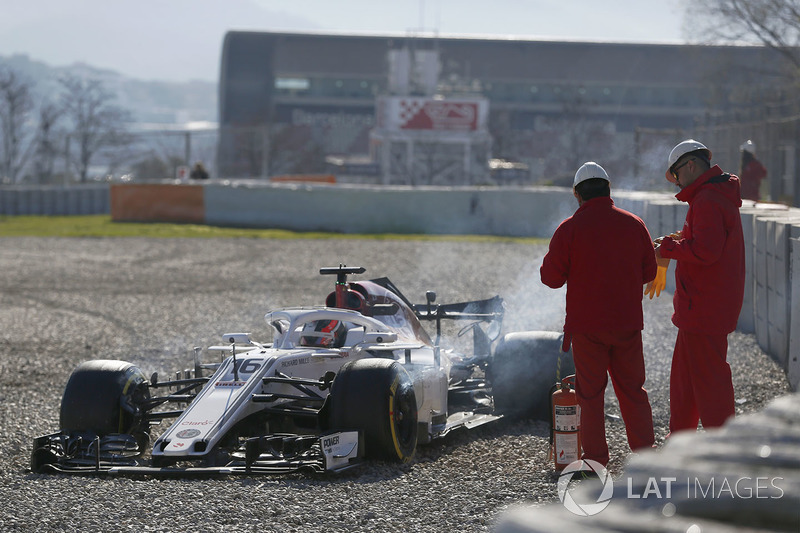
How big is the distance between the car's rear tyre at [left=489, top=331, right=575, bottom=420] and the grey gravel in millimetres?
166

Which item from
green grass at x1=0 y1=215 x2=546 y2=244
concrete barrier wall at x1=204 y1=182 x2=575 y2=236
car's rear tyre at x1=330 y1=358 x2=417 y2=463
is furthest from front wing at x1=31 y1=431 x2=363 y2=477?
concrete barrier wall at x1=204 y1=182 x2=575 y2=236

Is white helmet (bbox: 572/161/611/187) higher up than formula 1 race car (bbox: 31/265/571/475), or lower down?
higher up

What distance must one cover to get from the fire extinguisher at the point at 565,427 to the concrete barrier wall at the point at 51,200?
35041mm

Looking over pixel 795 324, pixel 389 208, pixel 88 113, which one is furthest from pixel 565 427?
pixel 88 113

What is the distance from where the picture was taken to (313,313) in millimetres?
7820

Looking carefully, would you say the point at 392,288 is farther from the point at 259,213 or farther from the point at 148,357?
the point at 259,213

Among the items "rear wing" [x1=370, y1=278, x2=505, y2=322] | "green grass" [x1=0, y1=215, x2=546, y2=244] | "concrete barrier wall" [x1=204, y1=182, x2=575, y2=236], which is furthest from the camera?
"concrete barrier wall" [x1=204, y1=182, x2=575, y2=236]

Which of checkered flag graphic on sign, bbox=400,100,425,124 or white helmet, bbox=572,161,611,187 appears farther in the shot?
checkered flag graphic on sign, bbox=400,100,425,124

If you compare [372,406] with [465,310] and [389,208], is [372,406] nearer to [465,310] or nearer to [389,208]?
[465,310]

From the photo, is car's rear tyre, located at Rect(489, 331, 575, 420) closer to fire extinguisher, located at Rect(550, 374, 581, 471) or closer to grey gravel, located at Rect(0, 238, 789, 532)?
grey gravel, located at Rect(0, 238, 789, 532)

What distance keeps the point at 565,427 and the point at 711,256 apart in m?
1.38

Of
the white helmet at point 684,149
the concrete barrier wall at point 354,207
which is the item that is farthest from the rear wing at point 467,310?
the concrete barrier wall at point 354,207

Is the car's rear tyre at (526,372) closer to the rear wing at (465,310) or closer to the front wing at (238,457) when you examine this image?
the rear wing at (465,310)

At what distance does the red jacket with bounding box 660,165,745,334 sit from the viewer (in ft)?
20.0
